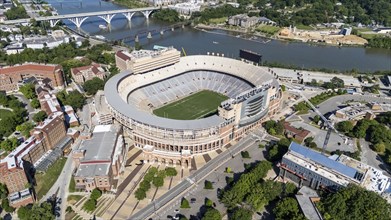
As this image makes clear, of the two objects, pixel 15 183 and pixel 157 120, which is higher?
pixel 157 120

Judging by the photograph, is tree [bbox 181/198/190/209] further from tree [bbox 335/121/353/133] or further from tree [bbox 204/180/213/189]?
tree [bbox 335/121/353/133]

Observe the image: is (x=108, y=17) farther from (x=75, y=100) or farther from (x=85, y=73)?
(x=75, y=100)

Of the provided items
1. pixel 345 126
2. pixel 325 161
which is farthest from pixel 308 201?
pixel 345 126

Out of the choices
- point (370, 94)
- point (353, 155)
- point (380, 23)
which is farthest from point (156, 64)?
point (380, 23)

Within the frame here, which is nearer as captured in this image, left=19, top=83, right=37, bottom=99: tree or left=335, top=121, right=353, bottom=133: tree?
left=335, top=121, right=353, bottom=133: tree

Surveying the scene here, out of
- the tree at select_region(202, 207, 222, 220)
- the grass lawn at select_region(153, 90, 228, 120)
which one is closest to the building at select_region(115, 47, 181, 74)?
the grass lawn at select_region(153, 90, 228, 120)
